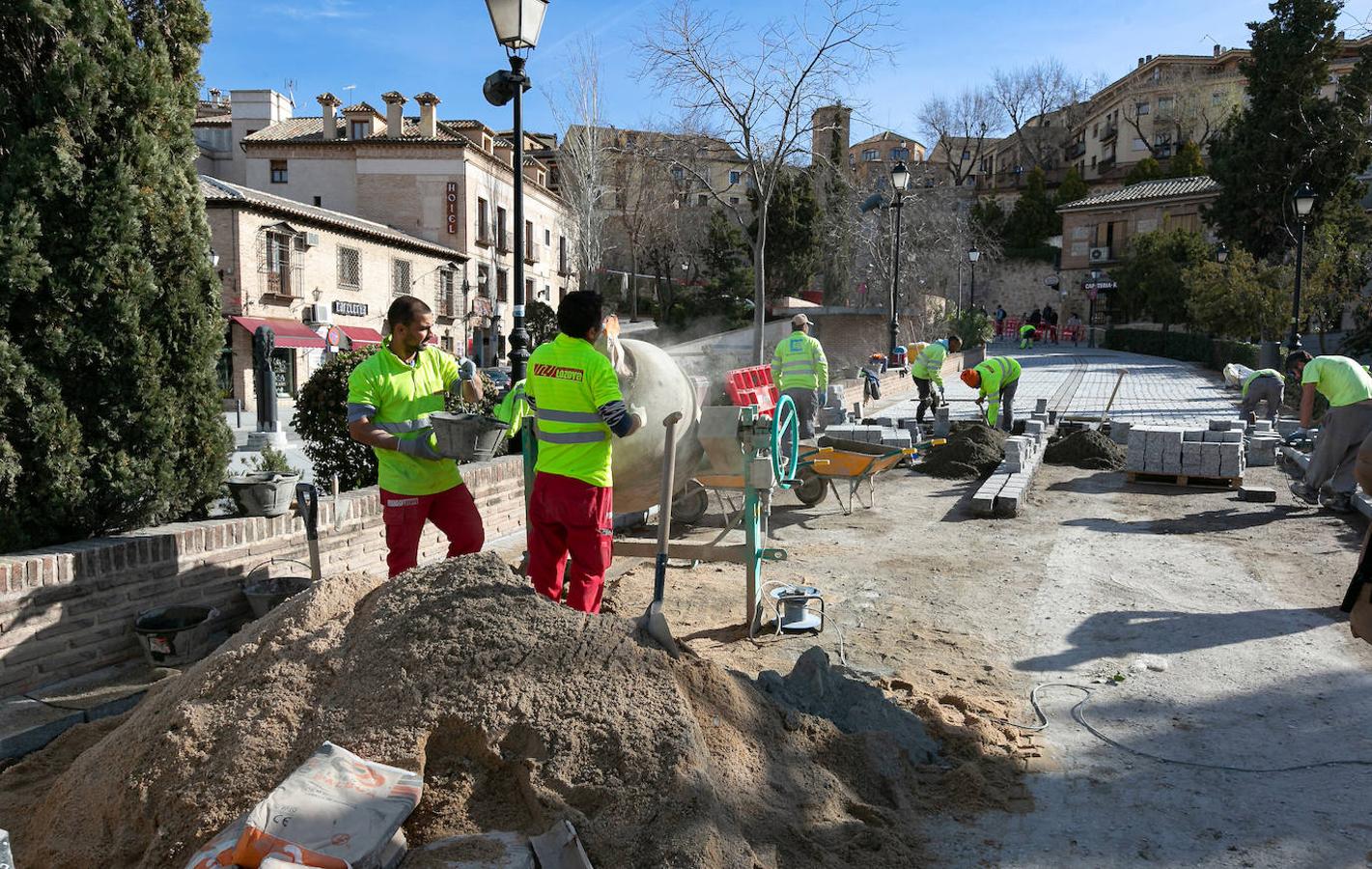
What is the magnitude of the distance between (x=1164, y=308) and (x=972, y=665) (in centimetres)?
3972

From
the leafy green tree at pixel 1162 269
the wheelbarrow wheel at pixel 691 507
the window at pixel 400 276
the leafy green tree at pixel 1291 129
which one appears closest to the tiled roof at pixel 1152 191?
the leafy green tree at pixel 1162 269

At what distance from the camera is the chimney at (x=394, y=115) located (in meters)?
37.1

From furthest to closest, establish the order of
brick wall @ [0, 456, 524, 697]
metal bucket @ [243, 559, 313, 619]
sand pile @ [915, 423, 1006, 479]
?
sand pile @ [915, 423, 1006, 479], metal bucket @ [243, 559, 313, 619], brick wall @ [0, 456, 524, 697]

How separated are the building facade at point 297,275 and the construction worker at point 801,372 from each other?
12.5 metres

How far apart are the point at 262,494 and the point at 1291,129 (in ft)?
124

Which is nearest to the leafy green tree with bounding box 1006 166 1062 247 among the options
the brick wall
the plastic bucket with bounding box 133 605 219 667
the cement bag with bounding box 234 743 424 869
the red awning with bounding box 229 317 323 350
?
the red awning with bounding box 229 317 323 350

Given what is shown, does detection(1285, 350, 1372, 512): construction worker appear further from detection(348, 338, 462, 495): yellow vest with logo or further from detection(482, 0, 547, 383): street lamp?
detection(348, 338, 462, 495): yellow vest with logo

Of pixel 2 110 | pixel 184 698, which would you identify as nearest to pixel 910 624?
pixel 184 698

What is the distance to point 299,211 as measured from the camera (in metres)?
27.8

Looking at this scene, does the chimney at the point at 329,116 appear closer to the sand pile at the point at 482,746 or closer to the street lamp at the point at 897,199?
the street lamp at the point at 897,199

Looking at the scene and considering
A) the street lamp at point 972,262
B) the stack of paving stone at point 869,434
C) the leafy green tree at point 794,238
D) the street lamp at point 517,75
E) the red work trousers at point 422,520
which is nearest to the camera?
the red work trousers at point 422,520

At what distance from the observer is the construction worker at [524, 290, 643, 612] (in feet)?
14.2

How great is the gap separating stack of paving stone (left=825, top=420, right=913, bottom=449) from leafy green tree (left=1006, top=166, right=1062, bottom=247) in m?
48.7

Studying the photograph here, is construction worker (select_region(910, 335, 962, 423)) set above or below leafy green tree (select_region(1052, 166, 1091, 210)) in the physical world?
below
